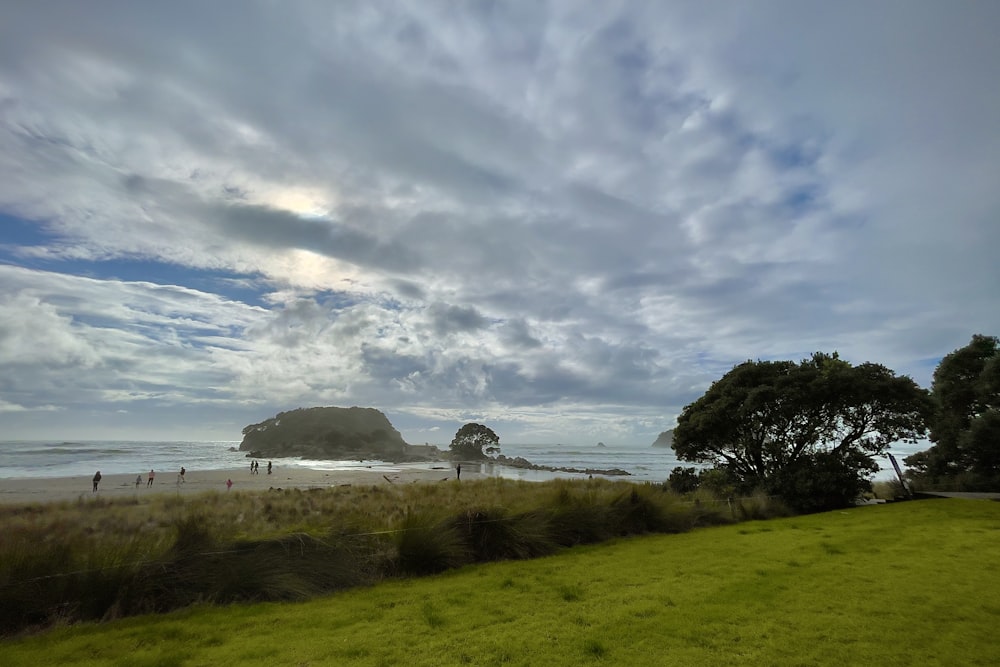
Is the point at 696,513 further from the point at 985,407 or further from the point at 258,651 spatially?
the point at 985,407

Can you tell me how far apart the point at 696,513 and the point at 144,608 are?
43.5 ft

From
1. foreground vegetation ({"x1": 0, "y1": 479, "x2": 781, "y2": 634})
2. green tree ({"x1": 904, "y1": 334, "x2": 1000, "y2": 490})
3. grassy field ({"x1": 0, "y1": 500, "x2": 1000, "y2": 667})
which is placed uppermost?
green tree ({"x1": 904, "y1": 334, "x2": 1000, "y2": 490})

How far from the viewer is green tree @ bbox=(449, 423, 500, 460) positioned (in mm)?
104188

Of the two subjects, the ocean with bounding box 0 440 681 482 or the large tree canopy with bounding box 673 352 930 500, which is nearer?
the large tree canopy with bounding box 673 352 930 500

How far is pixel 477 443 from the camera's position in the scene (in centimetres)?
10481

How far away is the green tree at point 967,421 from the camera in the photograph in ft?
66.2

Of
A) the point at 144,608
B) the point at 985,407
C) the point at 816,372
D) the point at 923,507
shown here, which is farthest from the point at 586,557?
the point at 985,407

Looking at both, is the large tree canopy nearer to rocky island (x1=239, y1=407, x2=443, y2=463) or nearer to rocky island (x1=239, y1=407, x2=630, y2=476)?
rocky island (x1=239, y1=407, x2=630, y2=476)

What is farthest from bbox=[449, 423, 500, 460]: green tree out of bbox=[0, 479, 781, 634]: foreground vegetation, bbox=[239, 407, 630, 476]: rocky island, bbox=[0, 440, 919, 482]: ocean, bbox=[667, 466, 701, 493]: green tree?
bbox=[0, 479, 781, 634]: foreground vegetation

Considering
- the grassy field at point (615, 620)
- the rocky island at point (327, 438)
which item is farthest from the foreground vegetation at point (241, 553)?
the rocky island at point (327, 438)

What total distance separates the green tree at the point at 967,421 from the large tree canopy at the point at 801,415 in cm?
229

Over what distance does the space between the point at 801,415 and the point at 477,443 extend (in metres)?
88.9

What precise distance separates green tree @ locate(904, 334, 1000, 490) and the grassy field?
1568 centimetres

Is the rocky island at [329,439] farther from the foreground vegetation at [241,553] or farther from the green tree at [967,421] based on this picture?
the foreground vegetation at [241,553]
